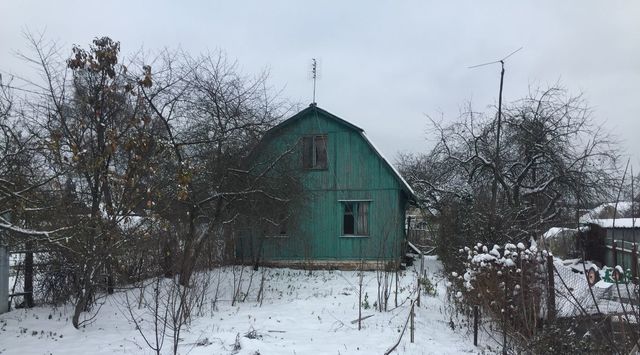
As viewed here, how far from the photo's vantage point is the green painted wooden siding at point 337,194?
61.4 ft

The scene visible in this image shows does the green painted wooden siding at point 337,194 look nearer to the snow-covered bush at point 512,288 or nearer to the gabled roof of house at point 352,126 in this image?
the gabled roof of house at point 352,126

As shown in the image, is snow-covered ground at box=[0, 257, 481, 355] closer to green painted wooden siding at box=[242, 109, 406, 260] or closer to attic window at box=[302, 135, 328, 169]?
green painted wooden siding at box=[242, 109, 406, 260]

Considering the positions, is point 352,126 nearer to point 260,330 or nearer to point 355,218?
point 355,218

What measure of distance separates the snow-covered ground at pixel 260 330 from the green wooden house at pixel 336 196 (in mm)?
6445

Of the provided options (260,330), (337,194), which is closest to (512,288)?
(260,330)

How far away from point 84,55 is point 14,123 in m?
1.92

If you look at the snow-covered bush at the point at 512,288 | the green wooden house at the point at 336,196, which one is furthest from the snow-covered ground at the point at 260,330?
the green wooden house at the point at 336,196

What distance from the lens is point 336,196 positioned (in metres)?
19.1

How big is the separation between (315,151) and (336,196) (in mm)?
1824

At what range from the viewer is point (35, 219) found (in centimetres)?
905

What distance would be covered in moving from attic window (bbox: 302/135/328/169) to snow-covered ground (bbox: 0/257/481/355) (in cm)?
766

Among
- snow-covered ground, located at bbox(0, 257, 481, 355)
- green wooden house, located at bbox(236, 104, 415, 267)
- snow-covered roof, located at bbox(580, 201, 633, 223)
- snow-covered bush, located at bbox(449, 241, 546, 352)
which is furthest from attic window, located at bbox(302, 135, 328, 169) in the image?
snow-covered roof, located at bbox(580, 201, 633, 223)

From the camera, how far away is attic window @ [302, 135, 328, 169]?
63.1 ft

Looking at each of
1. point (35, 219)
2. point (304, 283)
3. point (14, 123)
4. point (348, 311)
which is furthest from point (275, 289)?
point (14, 123)
